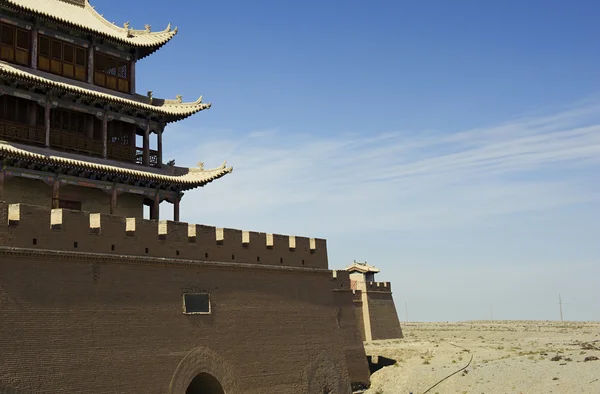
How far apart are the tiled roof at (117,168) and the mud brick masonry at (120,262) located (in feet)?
0.22

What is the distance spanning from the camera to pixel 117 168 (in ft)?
76.5

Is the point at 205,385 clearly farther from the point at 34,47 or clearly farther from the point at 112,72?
the point at 34,47

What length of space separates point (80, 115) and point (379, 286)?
67.3ft

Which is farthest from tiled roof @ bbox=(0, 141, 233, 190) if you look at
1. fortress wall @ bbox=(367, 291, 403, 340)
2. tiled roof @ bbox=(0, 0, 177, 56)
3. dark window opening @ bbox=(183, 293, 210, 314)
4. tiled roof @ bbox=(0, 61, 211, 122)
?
fortress wall @ bbox=(367, 291, 403, 340)

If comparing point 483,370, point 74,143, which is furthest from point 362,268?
point 74,143

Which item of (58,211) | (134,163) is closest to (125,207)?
(134,163)

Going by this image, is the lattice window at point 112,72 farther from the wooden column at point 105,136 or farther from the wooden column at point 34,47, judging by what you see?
the wooden column at point 34,47

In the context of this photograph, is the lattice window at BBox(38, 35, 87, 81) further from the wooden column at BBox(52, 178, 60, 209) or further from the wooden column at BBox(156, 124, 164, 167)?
the wooden column at BBox(52, 178, 60, 209)

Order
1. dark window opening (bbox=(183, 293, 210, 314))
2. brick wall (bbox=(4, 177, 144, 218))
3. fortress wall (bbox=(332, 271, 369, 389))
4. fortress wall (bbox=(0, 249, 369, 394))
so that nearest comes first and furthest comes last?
fortress wall (bbox=(0, 249, 369, 394)) → dark window opening (bbox=(183, 293, 210, 314)) → brick wall (bbox=(4, 177, 144, 218)) → fortress wall (bbox=(332, 271, 369, 389))

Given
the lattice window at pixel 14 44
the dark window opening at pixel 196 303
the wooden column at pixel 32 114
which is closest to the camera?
the dark window opening at pixel 196 303

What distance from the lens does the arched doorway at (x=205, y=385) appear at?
66.2 feet

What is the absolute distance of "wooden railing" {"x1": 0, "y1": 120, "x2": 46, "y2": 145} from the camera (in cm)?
2144

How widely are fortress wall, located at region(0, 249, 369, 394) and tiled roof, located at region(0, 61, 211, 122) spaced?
621 cm

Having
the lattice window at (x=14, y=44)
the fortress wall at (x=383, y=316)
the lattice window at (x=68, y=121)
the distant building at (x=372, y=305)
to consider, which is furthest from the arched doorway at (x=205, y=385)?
the fortress wall at (x=383, y=316)
